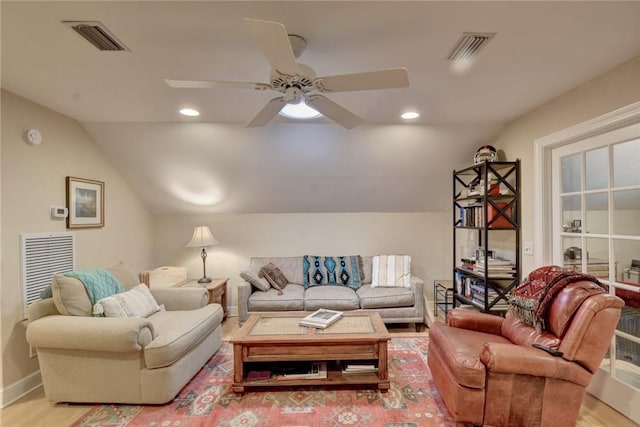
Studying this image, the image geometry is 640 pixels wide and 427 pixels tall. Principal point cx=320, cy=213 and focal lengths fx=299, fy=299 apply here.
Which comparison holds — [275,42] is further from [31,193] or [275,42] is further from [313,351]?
[31,193]

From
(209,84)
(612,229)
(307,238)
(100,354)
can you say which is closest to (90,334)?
(100,354)

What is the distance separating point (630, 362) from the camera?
2033 mm

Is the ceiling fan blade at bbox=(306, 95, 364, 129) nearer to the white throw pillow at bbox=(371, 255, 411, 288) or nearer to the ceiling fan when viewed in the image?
the ceiling fan

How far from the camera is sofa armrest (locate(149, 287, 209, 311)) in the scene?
2883 mm

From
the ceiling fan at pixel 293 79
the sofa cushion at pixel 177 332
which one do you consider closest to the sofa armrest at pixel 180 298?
the sofa cushion at pixel 177 332

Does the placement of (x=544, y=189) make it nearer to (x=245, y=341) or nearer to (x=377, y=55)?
(x=377, y=55)

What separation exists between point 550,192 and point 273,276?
2.98m

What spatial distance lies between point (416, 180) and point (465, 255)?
132cm

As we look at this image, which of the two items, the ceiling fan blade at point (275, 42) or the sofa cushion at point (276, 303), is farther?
the sofa cushion at point (276, 303)

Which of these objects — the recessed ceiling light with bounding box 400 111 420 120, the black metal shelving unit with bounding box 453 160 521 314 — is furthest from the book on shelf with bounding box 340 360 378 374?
the recessed ceiling light with bounding box 400 111 420 120

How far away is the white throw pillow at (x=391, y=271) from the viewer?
12.1 feet

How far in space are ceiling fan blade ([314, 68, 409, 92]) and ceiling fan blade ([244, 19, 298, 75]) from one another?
0.60 feet

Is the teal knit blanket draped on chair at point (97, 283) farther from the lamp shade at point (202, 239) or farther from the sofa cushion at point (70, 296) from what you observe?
the lamp shade at point (202, 239)

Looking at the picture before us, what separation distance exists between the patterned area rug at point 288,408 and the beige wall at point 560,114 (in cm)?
161
